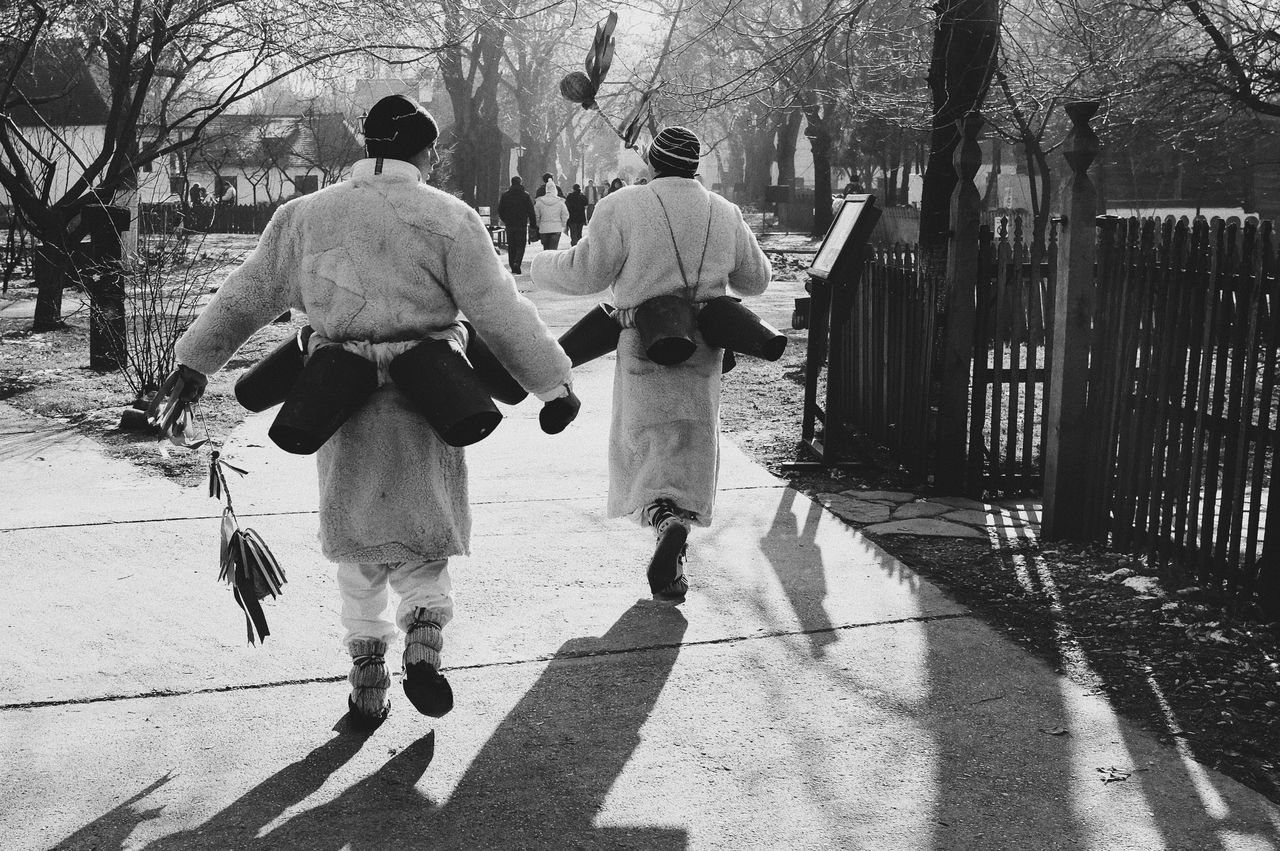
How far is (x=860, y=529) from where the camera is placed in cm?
568

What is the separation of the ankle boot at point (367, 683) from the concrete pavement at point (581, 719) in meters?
0.07

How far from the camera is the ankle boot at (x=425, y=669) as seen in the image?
3402 millimetres

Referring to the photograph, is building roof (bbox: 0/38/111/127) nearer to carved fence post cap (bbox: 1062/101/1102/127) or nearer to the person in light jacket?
the person in light jacket

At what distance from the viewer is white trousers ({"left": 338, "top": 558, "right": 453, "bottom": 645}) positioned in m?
3.56

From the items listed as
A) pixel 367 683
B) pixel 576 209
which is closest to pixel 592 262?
pixel 367 683

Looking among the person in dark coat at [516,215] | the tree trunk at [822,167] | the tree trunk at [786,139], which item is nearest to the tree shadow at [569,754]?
the person in dark coat at [516,215]

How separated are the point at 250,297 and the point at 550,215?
19960mm

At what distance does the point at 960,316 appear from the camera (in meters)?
6.04

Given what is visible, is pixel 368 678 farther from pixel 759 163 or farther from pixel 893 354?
pixel 759 163

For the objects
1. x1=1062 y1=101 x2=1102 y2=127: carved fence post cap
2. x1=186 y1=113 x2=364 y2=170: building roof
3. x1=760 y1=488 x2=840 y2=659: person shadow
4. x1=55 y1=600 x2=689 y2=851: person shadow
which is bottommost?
x1=55 y1=600 x2=689 y2=851: person shadow

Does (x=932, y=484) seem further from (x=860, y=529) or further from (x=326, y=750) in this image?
(x=326, y=750)

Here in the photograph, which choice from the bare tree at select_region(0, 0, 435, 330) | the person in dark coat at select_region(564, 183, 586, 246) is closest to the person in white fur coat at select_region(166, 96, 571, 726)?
the bare tree at select_region(0, 0, 435, 330)

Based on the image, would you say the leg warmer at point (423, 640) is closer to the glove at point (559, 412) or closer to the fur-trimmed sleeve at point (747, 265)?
the glove at point (559, 412)

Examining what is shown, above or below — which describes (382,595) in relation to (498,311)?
below
